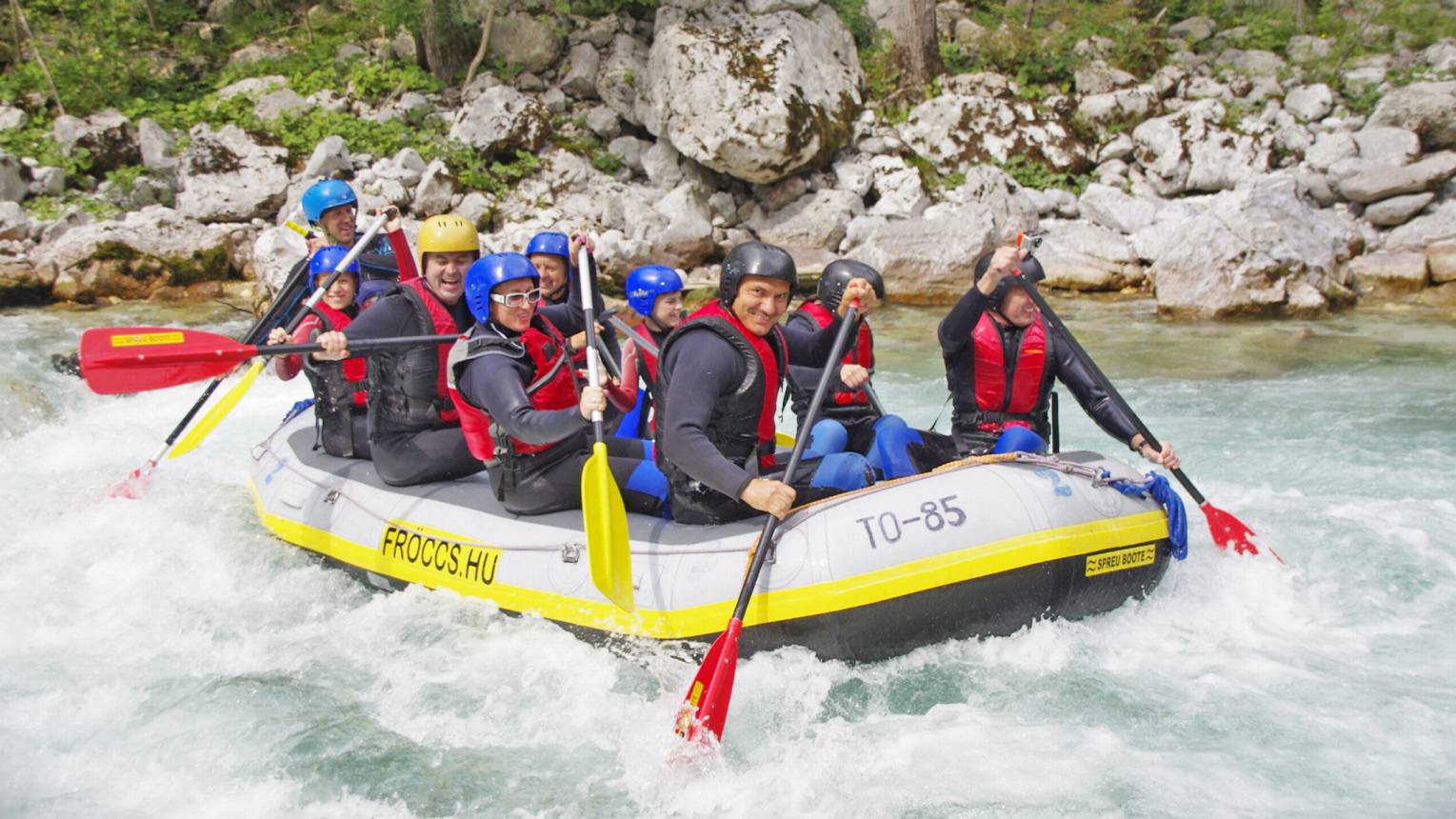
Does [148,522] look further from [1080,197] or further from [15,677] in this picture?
[1080,197]

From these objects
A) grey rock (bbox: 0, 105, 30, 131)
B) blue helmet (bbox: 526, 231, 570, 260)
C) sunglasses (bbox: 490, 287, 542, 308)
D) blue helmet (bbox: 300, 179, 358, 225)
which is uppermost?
grey rock (bbox: 0, 105, 30, 131)

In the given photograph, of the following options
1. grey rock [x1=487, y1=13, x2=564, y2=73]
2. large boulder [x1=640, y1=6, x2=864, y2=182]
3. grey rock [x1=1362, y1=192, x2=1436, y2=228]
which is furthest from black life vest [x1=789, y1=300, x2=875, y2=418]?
grey rock [x1=487, y1=13, x2=564, y2=73]

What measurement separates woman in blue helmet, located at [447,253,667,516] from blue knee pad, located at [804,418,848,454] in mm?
880

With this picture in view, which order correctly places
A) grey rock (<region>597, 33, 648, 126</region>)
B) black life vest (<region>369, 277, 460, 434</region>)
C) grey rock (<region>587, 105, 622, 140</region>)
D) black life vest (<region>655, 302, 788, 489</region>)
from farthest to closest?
grey rock (<region>597, 33, 648, 126</region>) < grey rock (<region>587, 105, 622, 140</region>) < black life vest (<region>369, 277, 460, 434</region>) < black life vest (<region>655, 302, 788, 489</region>)

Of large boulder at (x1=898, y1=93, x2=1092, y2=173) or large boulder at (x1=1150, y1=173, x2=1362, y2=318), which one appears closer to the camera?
large boulder at (x1=1150, y1=173, x2=1362, y2=318)

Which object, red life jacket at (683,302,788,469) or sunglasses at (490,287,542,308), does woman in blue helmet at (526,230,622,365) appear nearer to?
sunglasses at (490,287,542,308)

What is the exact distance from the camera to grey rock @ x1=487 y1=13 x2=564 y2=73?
1488 cm

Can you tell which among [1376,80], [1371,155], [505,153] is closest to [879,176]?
[505,153]

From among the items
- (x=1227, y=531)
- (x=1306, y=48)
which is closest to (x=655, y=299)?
(x=1227, y=531)

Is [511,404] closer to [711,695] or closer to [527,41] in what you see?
[711,695]

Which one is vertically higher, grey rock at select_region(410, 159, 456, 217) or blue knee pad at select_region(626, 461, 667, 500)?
grey rock at select_region(410, 159, 456, 217)

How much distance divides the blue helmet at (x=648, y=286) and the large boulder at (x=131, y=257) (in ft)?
28.8

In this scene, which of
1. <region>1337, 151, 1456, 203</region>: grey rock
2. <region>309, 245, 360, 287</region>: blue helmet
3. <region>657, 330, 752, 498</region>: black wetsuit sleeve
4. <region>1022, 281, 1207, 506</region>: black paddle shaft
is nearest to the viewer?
<region>657, 330, 752, 498</region>: black wetsuit sleeve

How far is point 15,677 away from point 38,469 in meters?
3.73
